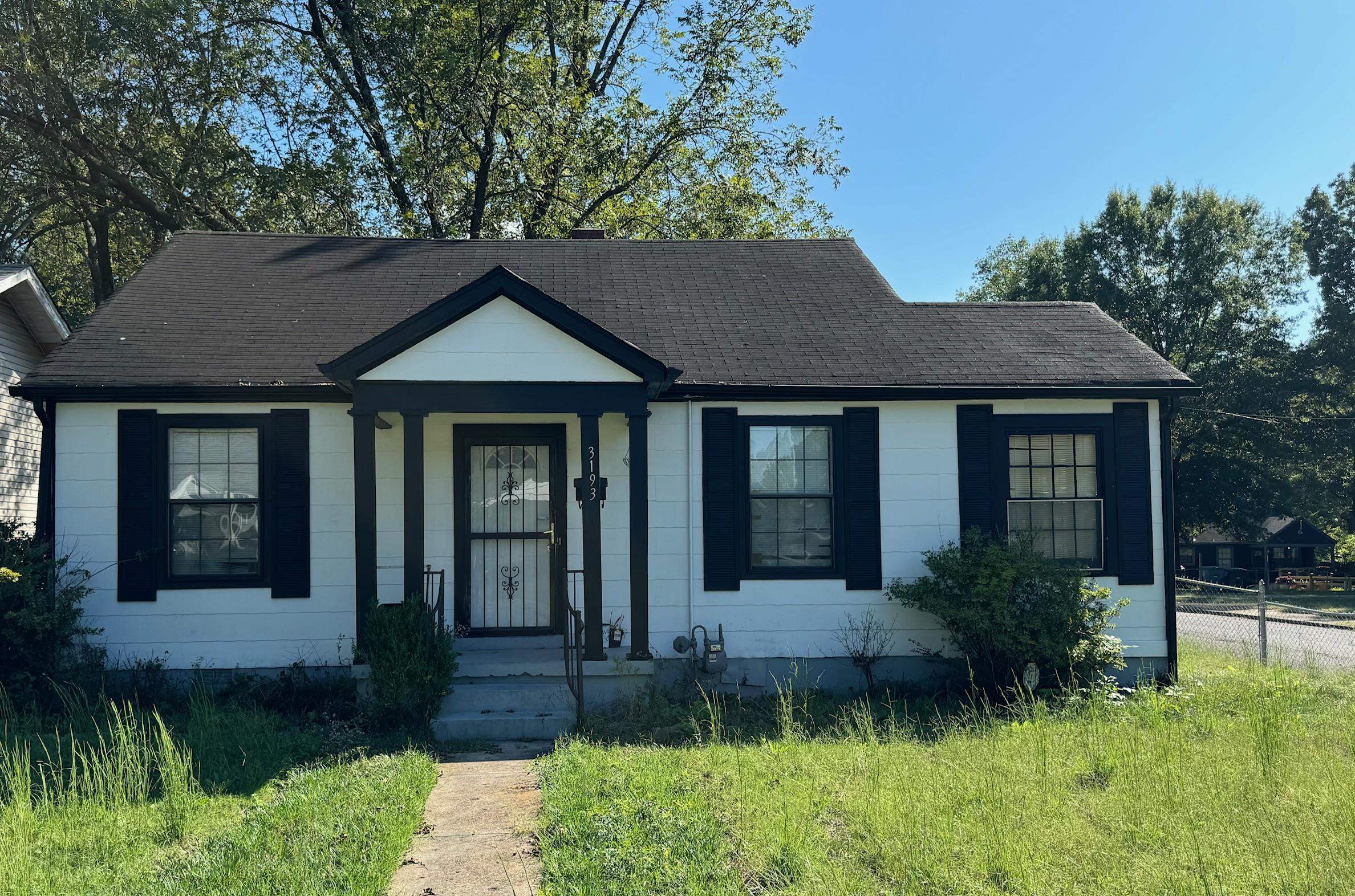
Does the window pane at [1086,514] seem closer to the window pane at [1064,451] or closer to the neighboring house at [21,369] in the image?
the window pane at [1064,451]

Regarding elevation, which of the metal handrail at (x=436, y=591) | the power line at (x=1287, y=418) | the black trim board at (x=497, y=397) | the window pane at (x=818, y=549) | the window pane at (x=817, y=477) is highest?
the power line at (x=1287, y=418)

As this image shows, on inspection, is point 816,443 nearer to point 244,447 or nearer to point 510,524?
point 510,524

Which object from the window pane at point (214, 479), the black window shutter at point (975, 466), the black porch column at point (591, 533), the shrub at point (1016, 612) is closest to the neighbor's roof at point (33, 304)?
the window pane at point (214, 479)

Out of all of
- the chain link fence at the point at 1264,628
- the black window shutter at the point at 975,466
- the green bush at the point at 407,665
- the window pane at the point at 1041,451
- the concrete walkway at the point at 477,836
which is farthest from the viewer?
the chain link fence at the point at 1264,628

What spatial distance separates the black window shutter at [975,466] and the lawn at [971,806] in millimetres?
2257

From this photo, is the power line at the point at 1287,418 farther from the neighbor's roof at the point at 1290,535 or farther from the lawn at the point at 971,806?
the lawn at the point at 971,806

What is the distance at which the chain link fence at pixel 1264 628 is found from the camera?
43.7ft

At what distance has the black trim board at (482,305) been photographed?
8.69 m

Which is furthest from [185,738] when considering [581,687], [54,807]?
[581,687]

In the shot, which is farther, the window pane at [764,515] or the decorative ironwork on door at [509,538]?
the decorative ironwork on door at [509,538]

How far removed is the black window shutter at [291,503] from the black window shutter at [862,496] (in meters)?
5.40

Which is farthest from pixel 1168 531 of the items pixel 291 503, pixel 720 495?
pixel 291 503

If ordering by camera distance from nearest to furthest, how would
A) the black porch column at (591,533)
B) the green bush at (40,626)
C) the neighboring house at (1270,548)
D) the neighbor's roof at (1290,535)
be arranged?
the green bush at (40,626) → the black porch column at (591,533) → the neighboring house at (1270,548) → the neighbor's roof at (1290,535)

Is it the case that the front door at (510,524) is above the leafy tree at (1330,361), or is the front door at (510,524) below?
below
